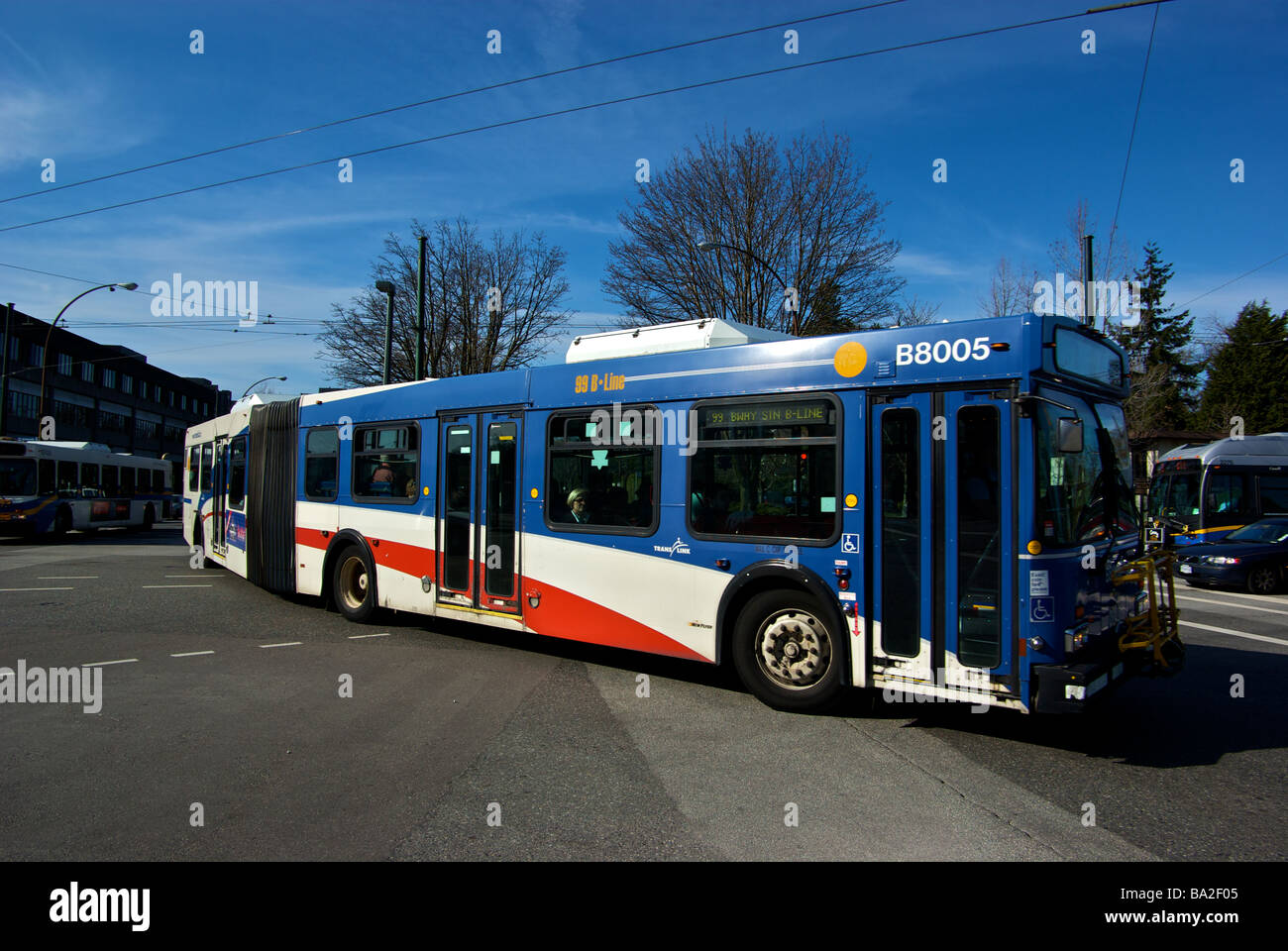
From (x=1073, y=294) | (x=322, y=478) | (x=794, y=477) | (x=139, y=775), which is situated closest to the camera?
(x=139, y=775)

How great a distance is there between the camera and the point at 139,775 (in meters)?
4.89

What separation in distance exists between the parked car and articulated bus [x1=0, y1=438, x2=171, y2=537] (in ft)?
101

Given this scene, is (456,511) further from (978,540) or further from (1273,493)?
(1273,493)

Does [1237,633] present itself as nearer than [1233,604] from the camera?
Yes

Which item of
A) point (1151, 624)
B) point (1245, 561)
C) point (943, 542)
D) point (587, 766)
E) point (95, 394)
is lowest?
point (587, 766)

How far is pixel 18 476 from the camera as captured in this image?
24.3 m

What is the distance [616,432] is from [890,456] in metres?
2.73

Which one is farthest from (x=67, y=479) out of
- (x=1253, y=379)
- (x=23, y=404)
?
(x=1253, y=379)

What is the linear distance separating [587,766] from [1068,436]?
3862 millimetres

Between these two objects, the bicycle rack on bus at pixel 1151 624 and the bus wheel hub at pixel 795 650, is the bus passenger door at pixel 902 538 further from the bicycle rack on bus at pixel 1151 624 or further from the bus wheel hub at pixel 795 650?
the bicycle rack on bus at pixel 1151 624

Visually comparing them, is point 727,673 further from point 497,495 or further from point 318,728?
point 318,728

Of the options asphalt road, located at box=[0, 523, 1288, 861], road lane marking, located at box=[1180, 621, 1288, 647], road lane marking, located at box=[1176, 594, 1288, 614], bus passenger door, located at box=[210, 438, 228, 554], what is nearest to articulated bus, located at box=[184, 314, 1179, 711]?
asphalt road, located at box=[0, 523, 1288, 861]
